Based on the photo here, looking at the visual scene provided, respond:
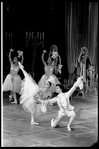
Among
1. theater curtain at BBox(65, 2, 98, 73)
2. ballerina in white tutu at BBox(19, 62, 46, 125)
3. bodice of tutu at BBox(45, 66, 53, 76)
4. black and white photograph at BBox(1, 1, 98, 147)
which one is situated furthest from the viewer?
theater curtain at BBox(65, 2, 98, 73)

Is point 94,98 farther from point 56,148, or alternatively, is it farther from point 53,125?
point 56,148

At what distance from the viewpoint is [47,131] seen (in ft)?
15.4

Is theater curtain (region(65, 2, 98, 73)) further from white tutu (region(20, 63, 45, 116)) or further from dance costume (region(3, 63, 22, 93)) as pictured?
white tutu (region(20, 63, 45, 116))

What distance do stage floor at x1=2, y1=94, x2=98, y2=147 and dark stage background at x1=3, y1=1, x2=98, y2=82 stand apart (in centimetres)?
243

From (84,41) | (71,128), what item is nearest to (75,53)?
(84,41)

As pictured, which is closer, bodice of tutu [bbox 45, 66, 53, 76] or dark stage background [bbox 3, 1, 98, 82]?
bodice of tutu [bbox 45, 66, 53, 76]

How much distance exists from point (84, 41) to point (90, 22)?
0.47 m

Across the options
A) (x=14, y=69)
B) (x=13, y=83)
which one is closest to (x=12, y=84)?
(x=13, y=83)

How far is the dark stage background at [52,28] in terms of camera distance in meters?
8.24

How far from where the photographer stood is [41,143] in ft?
13.4

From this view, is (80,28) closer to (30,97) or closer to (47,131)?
(30,97)

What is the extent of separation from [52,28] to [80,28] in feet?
2.61

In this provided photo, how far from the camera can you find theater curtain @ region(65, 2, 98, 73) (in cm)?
818

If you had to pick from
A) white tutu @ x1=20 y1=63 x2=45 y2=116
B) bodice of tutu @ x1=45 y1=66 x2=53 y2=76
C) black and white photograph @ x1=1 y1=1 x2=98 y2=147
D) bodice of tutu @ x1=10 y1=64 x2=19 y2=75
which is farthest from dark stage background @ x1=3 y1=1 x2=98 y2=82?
white tutu @ x1=20 y1=63 x2=45 y2=116
